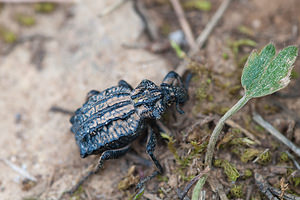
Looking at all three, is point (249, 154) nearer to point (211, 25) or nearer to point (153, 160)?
point (153, 160)

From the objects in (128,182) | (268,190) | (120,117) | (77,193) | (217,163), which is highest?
(120,117)

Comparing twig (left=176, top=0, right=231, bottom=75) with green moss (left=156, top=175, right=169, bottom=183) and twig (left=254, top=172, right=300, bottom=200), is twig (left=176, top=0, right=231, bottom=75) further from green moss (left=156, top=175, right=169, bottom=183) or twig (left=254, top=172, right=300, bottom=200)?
twig (left=254, top=172, right=300, bottom=200)

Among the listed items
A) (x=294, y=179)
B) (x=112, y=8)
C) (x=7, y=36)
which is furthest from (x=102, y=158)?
(x=7, y=36)

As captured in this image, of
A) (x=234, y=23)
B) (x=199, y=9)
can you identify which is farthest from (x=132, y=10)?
(x=234, y=23)

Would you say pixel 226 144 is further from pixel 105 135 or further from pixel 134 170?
pixel 105 135

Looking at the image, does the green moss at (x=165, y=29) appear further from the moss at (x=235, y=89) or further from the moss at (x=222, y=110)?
the moss at (x=222, y=110)

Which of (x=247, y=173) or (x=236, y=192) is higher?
(x=247, y=173)

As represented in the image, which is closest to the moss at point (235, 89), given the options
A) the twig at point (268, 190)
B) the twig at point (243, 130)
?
→ the twig at point (243, 130)
